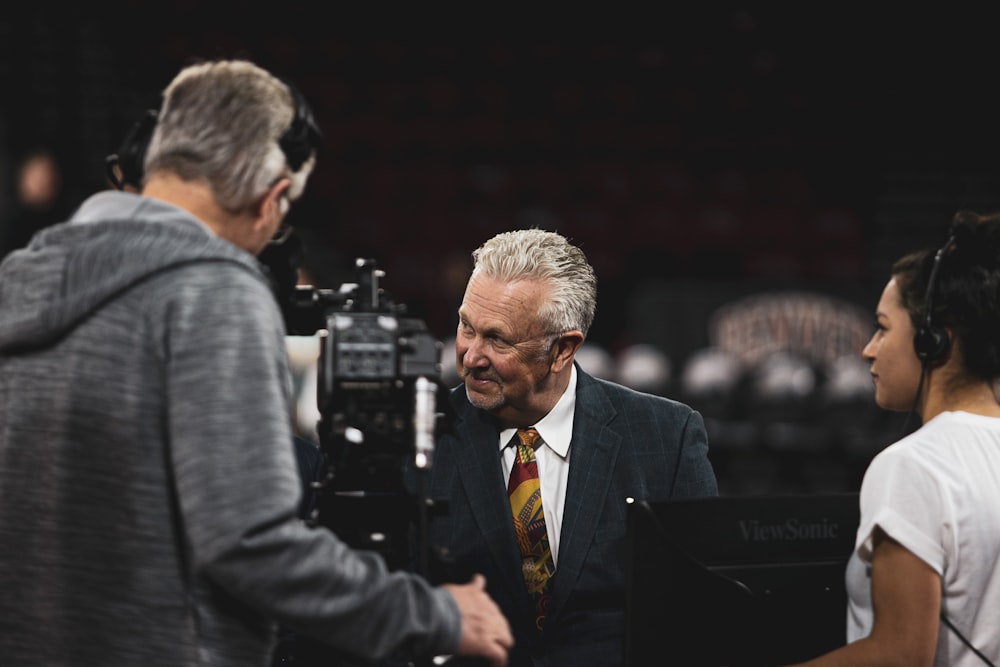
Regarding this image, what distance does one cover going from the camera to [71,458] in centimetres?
121

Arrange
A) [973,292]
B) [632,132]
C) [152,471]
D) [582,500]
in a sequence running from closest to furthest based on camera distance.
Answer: [152,471], [973,292], [582,500], [632,132]

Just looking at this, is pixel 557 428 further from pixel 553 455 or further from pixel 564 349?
pixel 564 349

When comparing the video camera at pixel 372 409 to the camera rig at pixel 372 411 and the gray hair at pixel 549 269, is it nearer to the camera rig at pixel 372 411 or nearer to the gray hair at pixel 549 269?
the camera rig at pixel 372 411

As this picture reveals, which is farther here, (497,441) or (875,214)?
(875,214)

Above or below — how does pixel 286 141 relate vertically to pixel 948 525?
above

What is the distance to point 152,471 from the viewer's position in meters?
1.20


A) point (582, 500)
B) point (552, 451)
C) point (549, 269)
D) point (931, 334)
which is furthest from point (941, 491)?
point (549, 269)

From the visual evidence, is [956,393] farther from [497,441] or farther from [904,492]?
[497,441]

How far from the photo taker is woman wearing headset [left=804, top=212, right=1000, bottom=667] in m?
1.52

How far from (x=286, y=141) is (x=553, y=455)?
932 millimetres

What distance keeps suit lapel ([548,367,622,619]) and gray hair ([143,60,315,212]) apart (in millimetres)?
885

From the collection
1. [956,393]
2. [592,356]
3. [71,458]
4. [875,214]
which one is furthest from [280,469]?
[875,214]

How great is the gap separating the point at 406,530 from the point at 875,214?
8.25 metres

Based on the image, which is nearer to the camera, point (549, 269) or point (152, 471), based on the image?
point (152, 471)
